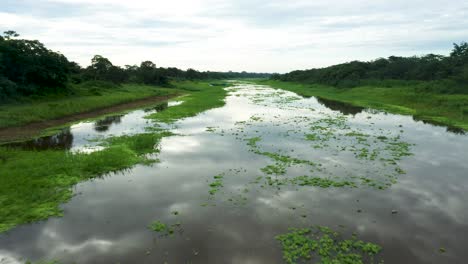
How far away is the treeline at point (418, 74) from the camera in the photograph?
59638mm

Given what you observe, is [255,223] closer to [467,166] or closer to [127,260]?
[127,260]

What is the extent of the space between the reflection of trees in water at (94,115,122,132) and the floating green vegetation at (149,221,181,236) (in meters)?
22.6

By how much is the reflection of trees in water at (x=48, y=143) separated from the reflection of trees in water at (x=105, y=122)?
427 centimetres

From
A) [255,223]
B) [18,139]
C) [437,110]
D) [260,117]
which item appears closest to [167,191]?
[255,223]

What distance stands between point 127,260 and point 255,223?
534 centimetres

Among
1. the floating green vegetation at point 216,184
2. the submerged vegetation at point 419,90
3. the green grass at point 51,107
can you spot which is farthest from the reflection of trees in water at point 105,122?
the submerged vegetation at point 419,90

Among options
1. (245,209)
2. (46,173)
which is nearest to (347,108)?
(245,209)

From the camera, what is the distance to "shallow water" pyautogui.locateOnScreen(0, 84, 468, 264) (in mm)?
10547

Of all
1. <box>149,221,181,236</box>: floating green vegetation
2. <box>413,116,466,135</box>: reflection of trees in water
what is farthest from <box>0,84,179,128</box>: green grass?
<box>413,116,466,135</box>: reflection of trees in water

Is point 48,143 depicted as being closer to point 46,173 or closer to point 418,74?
point 46,173

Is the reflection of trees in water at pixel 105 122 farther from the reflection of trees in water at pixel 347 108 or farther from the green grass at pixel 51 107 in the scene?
the reflection of trees in water at pixel 347 108

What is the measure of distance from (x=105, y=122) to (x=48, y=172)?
20.2 m

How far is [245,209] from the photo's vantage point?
13703 mm

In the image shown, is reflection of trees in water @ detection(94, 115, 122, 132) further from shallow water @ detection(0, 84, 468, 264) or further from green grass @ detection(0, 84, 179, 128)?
shallow water @ detection(0, 84, 468, 264)
